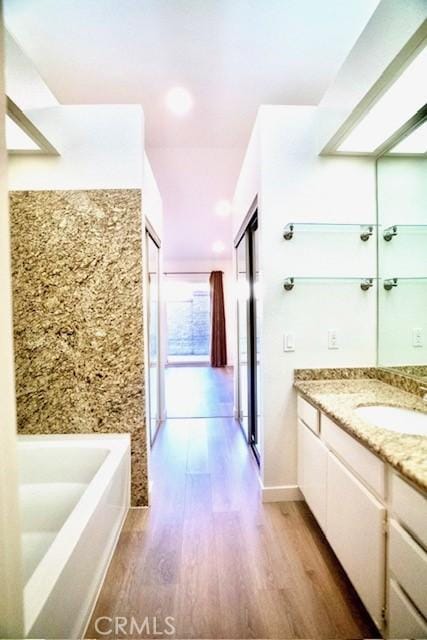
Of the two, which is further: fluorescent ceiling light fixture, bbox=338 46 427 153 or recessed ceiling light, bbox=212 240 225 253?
recessed ceiling light, bbox=212 240 225 253

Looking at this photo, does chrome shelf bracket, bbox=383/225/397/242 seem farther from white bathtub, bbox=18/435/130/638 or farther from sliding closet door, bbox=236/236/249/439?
white bathtub, bbox=18/435/130/638

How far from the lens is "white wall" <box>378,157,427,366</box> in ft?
5.72

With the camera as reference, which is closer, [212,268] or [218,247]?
[218,247]

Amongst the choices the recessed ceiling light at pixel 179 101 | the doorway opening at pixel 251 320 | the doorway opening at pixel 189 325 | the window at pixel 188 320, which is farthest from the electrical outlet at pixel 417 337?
the window at pixel 188 320

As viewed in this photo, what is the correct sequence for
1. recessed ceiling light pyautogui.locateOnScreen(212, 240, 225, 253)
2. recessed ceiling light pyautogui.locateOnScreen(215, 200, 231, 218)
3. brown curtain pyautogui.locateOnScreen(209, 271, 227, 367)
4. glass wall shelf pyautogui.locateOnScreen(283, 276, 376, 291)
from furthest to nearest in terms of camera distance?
brown curtain pyautogui.locateOnScreen(209, 271, 227, 367)
recessed ceiling light pyautogui.locateOnScreen(212, 240, 225, 253)
recessed ceiling light pyautogui.locateOnScreen(215, 200, 231, 218)
glass wall shelf pyautogui.locateOnScreen(283, 276, 376, 291)

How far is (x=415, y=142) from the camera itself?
172cm

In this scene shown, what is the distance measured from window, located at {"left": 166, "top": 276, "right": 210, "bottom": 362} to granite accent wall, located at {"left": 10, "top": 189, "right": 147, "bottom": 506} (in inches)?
226

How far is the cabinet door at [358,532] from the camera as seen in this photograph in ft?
3.52

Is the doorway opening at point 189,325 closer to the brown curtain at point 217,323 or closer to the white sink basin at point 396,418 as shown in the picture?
the brown curtain at point 217,323

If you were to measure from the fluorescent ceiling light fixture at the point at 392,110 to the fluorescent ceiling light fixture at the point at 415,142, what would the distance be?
10cm

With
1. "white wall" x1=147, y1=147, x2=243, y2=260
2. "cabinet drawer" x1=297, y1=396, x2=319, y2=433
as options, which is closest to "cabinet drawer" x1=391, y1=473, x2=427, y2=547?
"cabinet drawer" x1=297, y1=396, x2=319, y2=433

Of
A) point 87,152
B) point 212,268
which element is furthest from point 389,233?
point 212,268

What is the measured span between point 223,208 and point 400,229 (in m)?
3.12

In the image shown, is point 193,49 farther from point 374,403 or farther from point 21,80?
point 374,403
